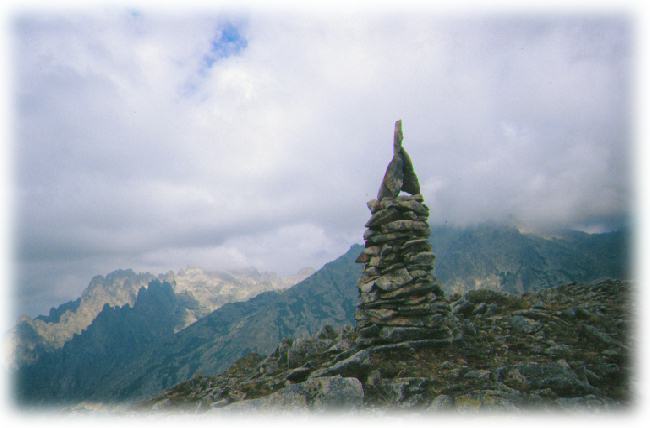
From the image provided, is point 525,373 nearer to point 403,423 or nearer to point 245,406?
point 403,423

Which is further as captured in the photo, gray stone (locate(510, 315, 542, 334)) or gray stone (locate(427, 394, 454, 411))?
gray stone (locate(510, 315, 542, 334))

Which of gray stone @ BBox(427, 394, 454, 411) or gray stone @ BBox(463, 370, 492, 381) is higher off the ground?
gray stone @ BBox(463, 370, 492, 381)

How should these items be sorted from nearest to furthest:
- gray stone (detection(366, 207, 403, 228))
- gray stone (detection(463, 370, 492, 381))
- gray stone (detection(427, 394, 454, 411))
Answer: gray stone (detection(427, 394, 454, 411))
gray stone (detection(463, 370, 492, 381))
gray stone (detection(366, 207, 403, 228))

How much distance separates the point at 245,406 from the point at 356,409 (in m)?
3.56

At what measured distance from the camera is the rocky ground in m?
10.8

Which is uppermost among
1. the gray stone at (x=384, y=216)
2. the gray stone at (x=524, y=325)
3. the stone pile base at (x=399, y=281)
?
the gray stone at (x=384, y=216)

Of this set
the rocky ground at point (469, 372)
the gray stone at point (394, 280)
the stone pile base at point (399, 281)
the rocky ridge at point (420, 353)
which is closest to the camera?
the rocky ground at point (469, 372)

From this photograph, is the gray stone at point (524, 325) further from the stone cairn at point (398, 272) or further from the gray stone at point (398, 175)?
the gray stone at point (398, 175)

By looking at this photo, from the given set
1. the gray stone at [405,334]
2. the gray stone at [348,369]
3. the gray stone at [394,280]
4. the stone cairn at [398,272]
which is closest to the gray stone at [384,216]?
the stone cairn at [398,272]

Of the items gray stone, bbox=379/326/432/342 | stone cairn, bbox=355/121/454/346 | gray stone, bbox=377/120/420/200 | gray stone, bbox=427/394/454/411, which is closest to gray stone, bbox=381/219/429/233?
stone cairn, bbox=355/121/454/346

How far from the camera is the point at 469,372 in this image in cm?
1246

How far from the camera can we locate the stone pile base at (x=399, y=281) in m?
16.6

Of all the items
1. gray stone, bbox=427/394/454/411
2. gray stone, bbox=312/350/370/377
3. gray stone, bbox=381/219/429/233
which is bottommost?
gray stone, bbox=427/394/454/411

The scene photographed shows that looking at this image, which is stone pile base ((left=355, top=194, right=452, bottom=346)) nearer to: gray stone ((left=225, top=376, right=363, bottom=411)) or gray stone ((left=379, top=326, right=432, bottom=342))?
gray stone ((left=379, top=326, right=432, bottom=342))
